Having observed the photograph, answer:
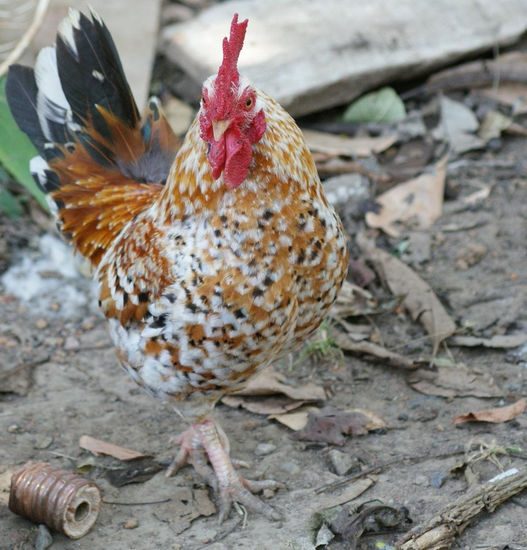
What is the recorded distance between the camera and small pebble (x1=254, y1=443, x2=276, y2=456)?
416 centimetres

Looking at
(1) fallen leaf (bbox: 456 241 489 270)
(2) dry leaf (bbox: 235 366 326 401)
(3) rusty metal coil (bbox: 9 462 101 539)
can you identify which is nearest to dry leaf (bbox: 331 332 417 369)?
(2) dry leaf (bbox: 235 366 326 401)

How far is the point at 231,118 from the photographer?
3.05 metres

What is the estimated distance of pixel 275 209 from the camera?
3240mm

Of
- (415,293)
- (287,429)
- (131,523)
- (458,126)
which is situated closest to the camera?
(131,523)

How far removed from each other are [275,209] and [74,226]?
4.76ft

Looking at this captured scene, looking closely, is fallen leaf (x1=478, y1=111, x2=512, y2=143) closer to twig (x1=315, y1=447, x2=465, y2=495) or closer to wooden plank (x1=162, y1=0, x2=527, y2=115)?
wooden plank (x1=162, y1=0, x2=527, y2=115)

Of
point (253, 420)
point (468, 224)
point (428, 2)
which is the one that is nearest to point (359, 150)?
point (468, 224)

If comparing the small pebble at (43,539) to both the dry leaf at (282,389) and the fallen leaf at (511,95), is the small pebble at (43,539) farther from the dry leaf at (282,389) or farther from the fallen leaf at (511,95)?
the fallen leaf at (511,95)

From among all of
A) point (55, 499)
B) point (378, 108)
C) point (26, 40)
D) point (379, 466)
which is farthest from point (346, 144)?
point (55, 499)

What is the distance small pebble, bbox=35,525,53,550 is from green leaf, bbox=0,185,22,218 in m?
2.73

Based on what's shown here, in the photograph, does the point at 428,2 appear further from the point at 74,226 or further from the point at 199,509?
the point at 199,509

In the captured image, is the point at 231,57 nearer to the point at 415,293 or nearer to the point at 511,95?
the point at 415,293

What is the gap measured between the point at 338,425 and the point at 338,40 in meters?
3.45

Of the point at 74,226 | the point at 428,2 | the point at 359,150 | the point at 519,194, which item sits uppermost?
the point at 74,226
